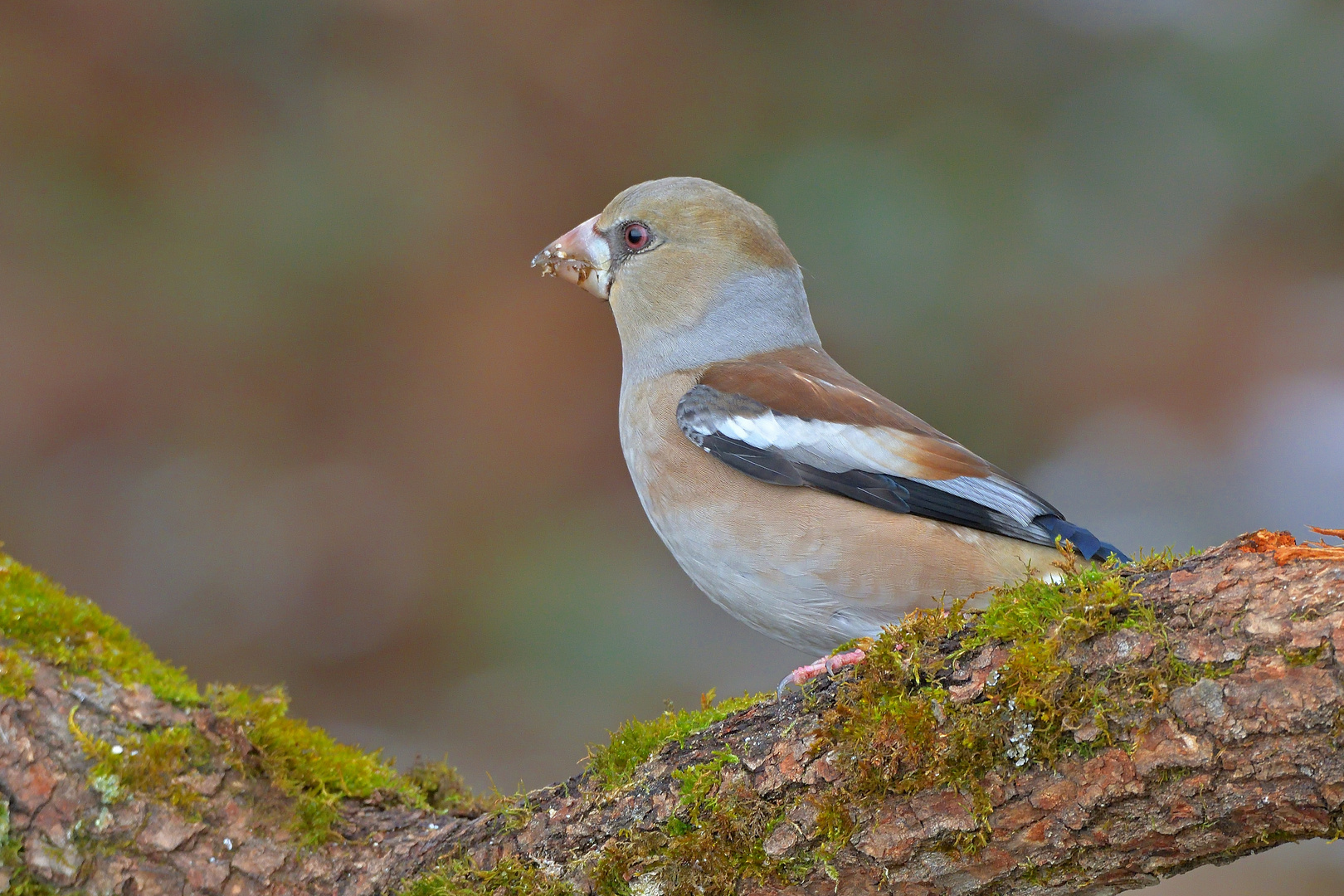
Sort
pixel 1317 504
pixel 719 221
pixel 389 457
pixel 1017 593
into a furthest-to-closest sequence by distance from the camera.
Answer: pixel 389 457 < pixel 1317 504 < pixel 719 221 < pixel 1017 593

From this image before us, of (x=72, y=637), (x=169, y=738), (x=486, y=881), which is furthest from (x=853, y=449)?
(x=72, y=637)

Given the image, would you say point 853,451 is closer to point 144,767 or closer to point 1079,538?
point 1079,538

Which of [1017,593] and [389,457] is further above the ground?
[389,457]

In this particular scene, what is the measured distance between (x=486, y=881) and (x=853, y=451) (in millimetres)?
1844

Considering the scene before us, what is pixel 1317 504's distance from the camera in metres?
7.44

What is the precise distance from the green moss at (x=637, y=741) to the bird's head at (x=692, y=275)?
1.79 metres

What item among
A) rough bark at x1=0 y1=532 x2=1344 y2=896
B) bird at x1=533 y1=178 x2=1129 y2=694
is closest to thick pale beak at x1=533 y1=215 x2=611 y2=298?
bird at x1=533 y1=178 x2=1129 y2=694

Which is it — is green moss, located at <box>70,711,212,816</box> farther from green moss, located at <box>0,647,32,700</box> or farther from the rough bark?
green moss, located at <box>0,647,32,700</box>

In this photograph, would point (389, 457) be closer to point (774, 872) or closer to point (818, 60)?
point (818, 60)

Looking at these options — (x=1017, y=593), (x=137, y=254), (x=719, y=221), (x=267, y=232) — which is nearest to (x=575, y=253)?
(x=719, y=221)

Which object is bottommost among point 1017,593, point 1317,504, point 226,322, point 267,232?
point 1017,593

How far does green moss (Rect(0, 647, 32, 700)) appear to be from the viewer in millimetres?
2926

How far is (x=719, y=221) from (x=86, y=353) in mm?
6095

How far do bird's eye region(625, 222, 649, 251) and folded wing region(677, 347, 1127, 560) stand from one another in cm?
84
